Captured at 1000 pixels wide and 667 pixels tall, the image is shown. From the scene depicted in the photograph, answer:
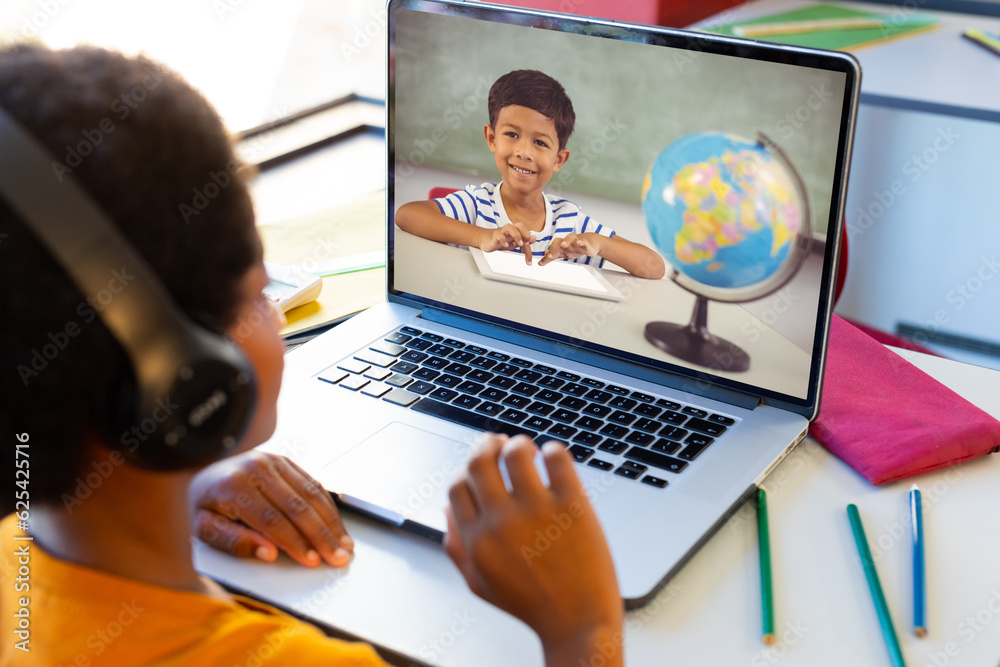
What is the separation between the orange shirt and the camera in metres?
0.50

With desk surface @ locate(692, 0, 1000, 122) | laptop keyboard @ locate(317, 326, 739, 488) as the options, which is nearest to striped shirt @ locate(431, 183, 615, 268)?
laptop keyboard @ locate(317, 326, 739, 488)

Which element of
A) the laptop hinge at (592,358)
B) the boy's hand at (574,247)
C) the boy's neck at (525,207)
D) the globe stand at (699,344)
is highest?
the boy's neck at (525,207)

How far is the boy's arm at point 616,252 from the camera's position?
85cm

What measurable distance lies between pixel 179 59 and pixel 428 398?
36.3 inches

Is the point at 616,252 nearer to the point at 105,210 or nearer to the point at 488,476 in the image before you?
the point at 488,476

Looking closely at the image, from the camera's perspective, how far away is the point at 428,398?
2.78ft

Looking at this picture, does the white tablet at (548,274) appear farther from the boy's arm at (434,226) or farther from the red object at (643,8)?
the red object at (643,8)

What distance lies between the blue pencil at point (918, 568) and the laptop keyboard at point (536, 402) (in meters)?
0.16

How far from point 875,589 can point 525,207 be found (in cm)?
48

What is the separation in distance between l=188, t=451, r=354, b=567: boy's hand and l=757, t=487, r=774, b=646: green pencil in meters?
0.30

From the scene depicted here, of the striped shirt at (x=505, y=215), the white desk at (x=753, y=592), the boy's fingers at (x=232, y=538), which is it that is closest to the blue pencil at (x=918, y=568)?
the white desk at (x=753, y=592)

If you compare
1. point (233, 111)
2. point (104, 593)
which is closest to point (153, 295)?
point (104, 593)

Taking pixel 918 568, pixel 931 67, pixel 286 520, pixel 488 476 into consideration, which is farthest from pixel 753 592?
pixel 931 67

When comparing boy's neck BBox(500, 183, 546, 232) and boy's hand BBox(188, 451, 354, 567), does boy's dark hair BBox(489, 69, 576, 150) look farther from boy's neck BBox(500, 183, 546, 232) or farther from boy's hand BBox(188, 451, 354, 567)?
boy's hand BBox(188, 451, 354, 567)
